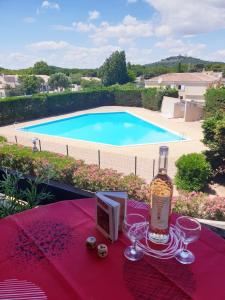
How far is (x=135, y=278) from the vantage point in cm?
150

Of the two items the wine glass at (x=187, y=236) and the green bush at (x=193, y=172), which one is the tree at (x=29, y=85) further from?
the wine glass at (x=187, y=236)

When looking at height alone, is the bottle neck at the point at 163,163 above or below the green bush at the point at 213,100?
above

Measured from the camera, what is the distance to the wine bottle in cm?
167

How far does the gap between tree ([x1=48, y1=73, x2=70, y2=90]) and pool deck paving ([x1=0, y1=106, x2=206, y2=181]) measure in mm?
17393

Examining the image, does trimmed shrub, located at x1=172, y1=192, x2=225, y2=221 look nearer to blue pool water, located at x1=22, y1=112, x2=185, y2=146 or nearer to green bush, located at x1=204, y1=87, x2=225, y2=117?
blue pool water, located at x1=22, y1=112, x2=185, y2=146

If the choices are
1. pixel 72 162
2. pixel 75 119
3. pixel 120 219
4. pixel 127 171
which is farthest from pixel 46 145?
pixel 120 219

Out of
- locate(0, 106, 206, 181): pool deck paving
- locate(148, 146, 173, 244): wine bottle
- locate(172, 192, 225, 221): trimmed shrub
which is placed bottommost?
locate(0, 106, 206, 181): pool deck paving

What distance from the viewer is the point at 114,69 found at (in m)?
37.1

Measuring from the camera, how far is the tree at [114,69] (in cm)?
3719

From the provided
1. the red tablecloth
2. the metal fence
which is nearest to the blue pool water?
the metal fence

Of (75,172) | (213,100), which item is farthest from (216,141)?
(213,100)

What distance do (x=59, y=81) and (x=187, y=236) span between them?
36368mm

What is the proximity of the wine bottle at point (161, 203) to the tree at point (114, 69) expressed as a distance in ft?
122

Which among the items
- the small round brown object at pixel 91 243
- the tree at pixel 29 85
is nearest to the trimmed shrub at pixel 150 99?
the tree at pixel 29 85
